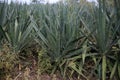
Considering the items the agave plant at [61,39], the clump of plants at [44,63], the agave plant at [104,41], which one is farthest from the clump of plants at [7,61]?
the agave plant at [104,41]

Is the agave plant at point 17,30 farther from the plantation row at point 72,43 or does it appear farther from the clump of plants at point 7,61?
the clump of plants at point 7,61

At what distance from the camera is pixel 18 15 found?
538 cm

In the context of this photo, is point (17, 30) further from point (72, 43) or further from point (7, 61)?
point (72, 43)

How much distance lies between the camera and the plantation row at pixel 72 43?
14.1ft

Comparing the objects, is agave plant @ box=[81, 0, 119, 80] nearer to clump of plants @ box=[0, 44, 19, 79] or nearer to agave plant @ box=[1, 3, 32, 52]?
agave plant @ box=[1, 3, 32, 52]

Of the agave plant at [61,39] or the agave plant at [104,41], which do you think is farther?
the agave plant at [61,39]

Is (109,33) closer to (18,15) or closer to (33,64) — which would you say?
(33,64)

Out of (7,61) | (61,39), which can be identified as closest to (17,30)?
(7,61)

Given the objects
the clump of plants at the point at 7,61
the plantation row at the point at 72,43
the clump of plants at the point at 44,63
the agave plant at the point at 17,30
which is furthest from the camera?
the agave plant at the point at 17,30

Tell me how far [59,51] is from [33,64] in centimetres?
57

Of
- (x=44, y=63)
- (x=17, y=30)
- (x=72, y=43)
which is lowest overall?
(x=44, y=63)

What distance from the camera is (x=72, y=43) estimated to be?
14.8 ft

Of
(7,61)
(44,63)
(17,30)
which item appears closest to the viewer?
(7,61)

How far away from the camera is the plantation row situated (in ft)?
14.1
